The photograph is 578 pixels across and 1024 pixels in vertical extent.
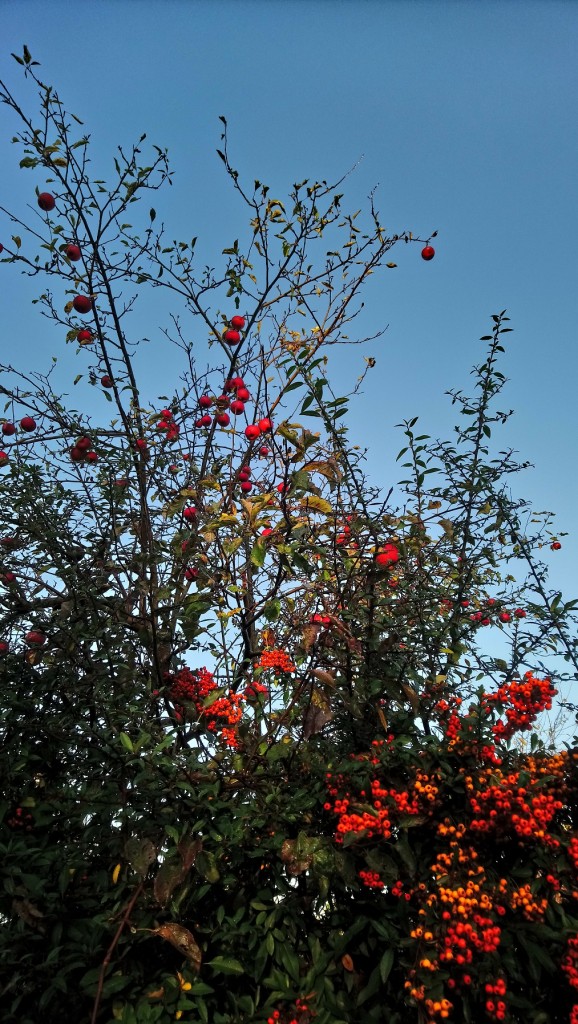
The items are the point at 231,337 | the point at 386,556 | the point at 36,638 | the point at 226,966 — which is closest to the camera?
the point at 226,966

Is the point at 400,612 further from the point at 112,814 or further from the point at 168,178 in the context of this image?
the point at 168,178

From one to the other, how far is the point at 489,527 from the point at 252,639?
1473 mm

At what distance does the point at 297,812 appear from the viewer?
196 centimetres

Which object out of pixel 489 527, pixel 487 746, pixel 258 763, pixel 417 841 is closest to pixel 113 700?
pixel 258 763

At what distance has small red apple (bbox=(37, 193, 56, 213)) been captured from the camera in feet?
9.73

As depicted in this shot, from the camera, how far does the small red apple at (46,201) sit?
9.73ft

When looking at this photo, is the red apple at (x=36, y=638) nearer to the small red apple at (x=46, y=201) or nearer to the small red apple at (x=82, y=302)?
the small red apple at (x=82, y=302)

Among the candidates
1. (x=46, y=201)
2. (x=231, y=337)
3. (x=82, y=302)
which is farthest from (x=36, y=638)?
(x=46, y=201)

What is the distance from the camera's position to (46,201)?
9.77 feet

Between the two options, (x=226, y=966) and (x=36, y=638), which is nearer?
Result: (x=226, y=966)

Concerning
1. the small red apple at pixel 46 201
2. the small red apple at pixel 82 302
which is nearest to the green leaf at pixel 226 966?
the small red apple at pixel 82 302

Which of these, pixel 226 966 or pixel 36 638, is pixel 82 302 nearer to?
pixel 36 638

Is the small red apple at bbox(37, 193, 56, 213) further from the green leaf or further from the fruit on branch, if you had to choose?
the green leaf

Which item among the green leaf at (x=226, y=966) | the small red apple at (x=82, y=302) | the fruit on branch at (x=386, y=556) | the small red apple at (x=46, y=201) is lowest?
the green leaf at (x=226, y=966)
